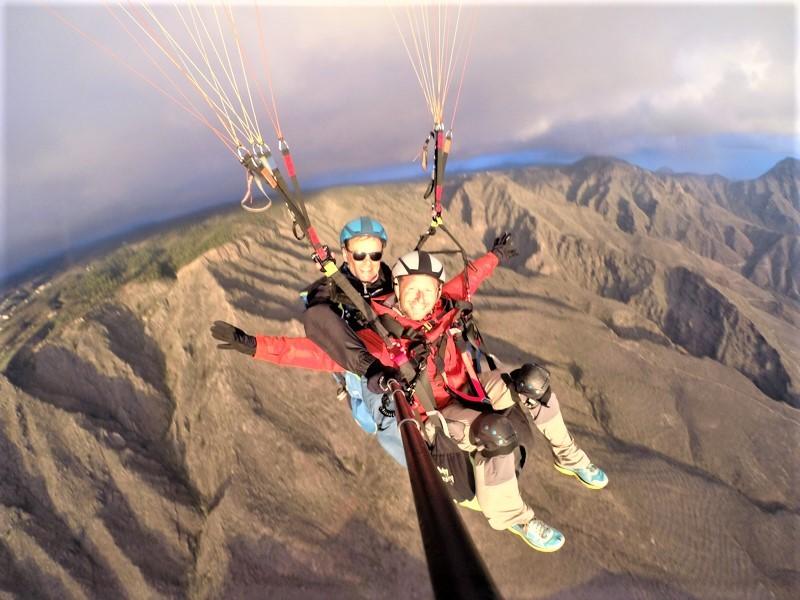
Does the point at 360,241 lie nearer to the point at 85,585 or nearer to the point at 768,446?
the point at 85,585

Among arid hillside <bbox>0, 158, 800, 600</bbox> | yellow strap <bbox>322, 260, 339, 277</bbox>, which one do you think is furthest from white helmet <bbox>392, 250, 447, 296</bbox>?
arid hillside <bbox>0, 158, 800, 600</bbox>

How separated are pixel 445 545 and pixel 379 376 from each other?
1947 millimetres

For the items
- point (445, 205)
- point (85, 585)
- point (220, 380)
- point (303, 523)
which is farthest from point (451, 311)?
point (445, 205)

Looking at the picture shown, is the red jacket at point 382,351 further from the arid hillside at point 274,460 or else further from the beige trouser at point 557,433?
the arid hillside at point 274,460

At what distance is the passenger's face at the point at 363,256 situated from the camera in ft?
14.0

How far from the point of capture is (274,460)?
7332 mm

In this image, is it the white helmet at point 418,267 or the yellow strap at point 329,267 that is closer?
the yellow strap at point 329,267

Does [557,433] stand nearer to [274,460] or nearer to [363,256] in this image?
[363,256]

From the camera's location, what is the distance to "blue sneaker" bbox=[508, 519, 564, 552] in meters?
4.19

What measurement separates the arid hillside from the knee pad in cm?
481

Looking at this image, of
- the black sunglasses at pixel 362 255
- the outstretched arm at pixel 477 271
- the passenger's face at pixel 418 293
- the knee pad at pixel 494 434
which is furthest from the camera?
the outstretched arm at pixel 477 271

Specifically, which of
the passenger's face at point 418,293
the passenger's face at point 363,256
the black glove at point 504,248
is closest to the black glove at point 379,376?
the passenger's face at point 418,293

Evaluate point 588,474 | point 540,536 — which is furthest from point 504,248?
point 540,536

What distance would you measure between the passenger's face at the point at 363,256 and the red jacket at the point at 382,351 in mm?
410
